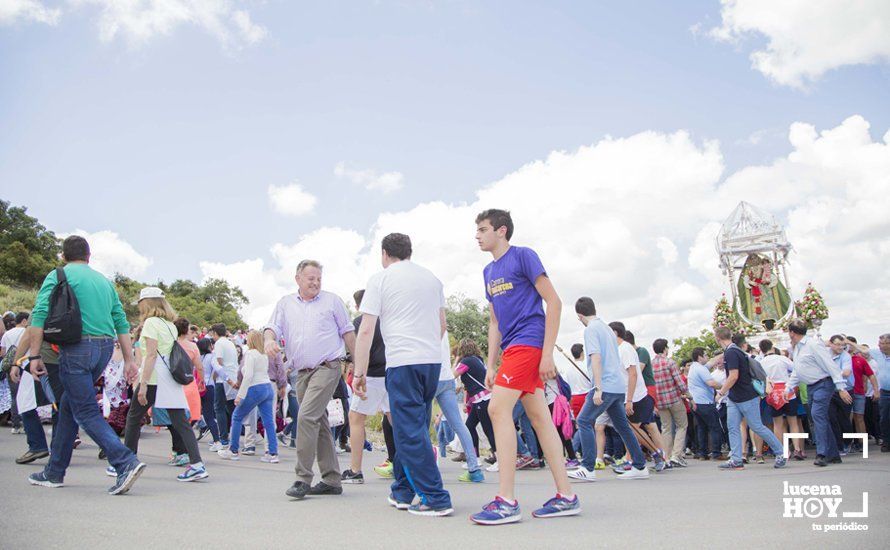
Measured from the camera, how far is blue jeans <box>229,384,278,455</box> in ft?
33.2

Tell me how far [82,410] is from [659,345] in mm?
9152

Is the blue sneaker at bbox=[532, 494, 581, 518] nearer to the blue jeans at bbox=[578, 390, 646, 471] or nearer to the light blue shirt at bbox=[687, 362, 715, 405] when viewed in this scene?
the blue jeans at bbox=[578, 390, 646, 471]

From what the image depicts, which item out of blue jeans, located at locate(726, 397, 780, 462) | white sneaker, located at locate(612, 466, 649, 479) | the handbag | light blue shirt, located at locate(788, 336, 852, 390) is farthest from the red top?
the handbag

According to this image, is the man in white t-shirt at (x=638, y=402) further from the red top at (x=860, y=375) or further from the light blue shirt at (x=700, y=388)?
the red top at (x=860, y=375)

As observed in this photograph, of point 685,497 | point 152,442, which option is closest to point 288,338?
point 685,497

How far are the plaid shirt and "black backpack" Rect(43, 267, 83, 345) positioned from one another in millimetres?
8752

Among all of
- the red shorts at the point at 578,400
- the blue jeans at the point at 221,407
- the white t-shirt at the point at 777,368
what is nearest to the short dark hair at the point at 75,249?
the blue jeans at the point at 221,407

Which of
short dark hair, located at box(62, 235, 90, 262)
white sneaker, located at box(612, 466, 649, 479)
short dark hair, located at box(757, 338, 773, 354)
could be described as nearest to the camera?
short dark hair, located at box(62, 235, 90, 262)

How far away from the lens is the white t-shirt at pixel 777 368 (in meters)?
11.8

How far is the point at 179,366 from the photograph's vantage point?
7.55m

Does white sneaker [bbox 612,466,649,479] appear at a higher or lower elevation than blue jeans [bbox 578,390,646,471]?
lower

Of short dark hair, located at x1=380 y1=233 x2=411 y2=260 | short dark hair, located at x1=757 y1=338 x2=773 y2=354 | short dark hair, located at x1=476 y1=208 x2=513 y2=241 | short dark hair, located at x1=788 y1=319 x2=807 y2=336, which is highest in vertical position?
short dark hair, located at x1=476 y1=208 x2=513 y2=241

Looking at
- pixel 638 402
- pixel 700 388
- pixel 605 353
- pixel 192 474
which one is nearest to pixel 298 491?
pixel 192 474

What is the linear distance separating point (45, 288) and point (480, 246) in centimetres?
405
